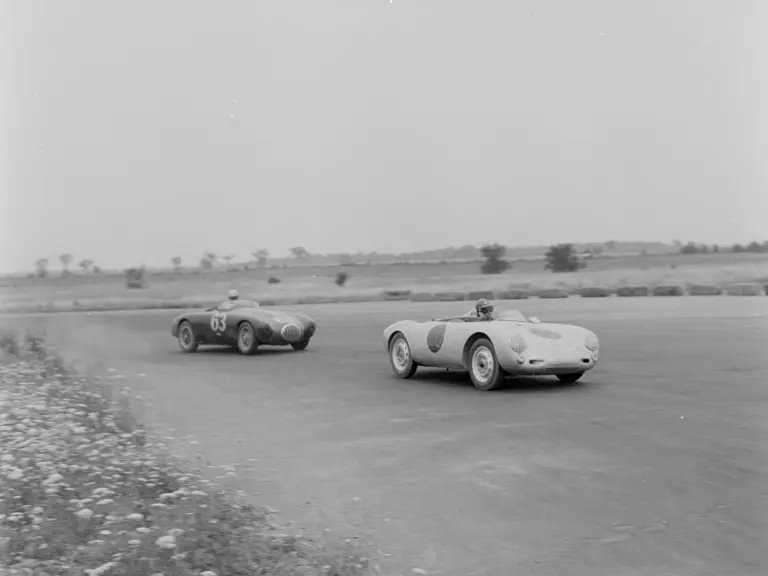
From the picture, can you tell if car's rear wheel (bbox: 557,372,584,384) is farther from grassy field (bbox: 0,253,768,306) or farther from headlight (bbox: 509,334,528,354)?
grassy field (bbox: 0,253,768,306)

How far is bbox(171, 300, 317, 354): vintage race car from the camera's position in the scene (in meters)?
18.0

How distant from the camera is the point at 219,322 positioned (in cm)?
1850

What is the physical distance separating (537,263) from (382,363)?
66.9m

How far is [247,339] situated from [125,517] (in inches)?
502

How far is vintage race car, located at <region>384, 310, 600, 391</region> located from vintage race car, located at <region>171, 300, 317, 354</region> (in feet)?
17.4

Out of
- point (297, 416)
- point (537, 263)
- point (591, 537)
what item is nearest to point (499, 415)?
point (297, 416)

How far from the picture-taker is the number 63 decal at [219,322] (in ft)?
60.5

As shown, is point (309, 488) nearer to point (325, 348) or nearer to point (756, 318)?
point (325, 348)

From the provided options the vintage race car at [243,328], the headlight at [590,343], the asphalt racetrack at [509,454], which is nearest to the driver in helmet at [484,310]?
the asphalt racetrack at [509,454]

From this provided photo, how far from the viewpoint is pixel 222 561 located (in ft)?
15.3

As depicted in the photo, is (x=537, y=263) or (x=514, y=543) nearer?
(x=514, y=543)

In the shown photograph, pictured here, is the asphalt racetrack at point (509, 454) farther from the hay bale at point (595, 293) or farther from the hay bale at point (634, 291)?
the hay bale at point (595, 293)

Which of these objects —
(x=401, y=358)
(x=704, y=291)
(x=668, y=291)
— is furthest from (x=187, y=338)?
(x=704, y=291)

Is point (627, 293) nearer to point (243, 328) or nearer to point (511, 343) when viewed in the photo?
point (243, 328)
